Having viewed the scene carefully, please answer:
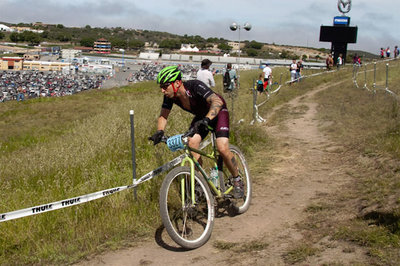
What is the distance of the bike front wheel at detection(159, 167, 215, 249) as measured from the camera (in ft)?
14.7

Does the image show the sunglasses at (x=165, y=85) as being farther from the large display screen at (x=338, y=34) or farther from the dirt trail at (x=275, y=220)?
the large display screen at (x=338, y=34)

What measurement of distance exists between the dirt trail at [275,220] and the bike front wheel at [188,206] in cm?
17

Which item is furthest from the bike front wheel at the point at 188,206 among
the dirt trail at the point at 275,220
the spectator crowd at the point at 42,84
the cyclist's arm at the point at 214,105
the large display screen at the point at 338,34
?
the spectator crowd at the point at 42,84

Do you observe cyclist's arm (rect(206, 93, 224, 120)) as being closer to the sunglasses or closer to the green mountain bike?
the green mountain bike

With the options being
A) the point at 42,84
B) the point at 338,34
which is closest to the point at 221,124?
the point at 338,34

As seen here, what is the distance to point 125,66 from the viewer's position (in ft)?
497

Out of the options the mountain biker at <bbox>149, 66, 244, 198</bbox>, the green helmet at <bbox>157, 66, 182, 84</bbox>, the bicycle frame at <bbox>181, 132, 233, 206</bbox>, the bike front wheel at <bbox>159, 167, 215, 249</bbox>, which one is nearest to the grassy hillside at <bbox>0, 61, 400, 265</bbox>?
the bike front wheel at <bbox>159, 167, 215, 249</bbox>

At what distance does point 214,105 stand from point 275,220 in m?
1.76

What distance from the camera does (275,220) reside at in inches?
209

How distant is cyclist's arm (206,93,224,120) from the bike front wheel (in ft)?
2.31

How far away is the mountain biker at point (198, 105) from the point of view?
4754mm

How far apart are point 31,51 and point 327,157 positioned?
204m

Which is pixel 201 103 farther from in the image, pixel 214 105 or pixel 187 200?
pixel 187 200

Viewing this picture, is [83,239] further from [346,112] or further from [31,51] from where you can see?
[31,51]
